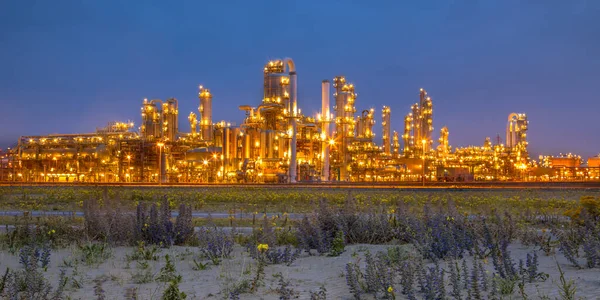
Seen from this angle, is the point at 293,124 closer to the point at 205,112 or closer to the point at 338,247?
the point at 205,112

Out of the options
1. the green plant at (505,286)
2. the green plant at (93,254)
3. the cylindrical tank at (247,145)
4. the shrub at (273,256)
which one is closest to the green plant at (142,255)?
the green plant at (93,254)

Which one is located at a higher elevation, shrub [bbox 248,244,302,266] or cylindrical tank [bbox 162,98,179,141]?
cylindrical tank [bbox 162,98,179,141]

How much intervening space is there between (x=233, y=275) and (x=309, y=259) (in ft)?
8.68

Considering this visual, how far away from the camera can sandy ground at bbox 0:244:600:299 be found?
9.02m

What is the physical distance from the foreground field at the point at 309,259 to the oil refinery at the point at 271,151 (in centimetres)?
4463

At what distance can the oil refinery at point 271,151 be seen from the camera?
63.7m

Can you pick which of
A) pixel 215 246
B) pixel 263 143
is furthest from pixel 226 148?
pixel 215 246

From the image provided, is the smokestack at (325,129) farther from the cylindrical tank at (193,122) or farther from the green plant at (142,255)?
the green plant at (142,255)

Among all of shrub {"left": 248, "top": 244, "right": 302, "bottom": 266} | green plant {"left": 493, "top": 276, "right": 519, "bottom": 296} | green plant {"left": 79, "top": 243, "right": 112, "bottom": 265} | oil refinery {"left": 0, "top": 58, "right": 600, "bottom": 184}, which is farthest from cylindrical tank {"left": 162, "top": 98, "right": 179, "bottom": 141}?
green plant {"left": 493, "top": 276, "right": 519, "bottom": 296}

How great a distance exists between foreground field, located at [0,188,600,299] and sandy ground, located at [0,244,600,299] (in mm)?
23

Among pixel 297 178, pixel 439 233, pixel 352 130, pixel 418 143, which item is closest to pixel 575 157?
pixel 418 143

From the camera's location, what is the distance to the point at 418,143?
7788 cm

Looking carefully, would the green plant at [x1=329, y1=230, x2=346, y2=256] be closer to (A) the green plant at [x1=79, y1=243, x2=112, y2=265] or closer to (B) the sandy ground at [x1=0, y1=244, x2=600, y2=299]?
(B) the sandy ground at [x1=0, y1=244, x2=600, y2=299]

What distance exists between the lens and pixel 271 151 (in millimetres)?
63156
